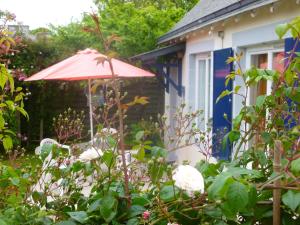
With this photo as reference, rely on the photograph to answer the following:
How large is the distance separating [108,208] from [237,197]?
0.47 meters

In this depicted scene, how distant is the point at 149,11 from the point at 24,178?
38.0ft

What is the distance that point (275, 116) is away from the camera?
2133mm

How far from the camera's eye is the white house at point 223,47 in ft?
15.8

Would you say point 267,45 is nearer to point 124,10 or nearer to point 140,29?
point 140,29

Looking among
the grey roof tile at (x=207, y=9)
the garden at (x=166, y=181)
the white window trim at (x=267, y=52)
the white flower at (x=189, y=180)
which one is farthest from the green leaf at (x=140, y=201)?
the grey roof tile at (x=207, y=9)

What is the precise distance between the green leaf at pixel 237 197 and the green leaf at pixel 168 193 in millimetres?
225

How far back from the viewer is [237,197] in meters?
1.34

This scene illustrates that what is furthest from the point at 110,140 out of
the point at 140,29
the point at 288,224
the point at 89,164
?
the point at 140,29

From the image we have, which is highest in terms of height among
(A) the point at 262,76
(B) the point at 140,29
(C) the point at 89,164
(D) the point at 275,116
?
(B) the point at 140,29

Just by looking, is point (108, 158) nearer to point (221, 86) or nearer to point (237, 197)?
point (237, 197)

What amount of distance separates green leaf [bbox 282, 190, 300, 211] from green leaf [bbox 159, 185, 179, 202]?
0.35m

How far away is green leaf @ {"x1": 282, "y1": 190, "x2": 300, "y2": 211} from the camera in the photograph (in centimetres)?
142

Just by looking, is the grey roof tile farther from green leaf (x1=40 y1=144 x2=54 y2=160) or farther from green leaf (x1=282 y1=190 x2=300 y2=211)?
green leaf (x1=282 y1=190 x2=300 y2=211)

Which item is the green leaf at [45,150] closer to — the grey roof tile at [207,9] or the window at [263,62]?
the window at [263,62]
